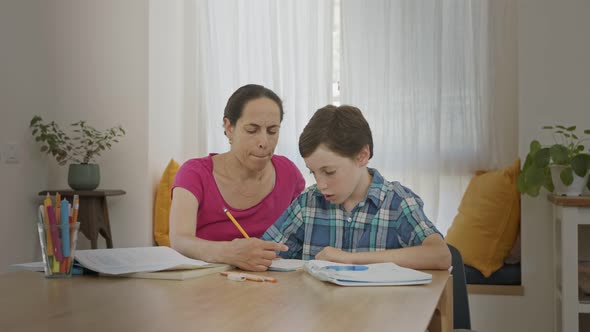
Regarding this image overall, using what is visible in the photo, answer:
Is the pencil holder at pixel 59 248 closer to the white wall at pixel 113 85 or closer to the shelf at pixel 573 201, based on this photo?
the shelf at pixel 573 201

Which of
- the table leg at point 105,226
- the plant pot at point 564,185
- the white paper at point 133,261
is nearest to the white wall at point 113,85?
the table leg at point 105,226

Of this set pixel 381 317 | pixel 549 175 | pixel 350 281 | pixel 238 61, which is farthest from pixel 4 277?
pixel 238 61

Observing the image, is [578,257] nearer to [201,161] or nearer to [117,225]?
[201,161]

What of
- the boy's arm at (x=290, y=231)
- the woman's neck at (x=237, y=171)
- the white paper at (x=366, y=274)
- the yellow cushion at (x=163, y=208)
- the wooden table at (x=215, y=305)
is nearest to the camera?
the wooden table at (x=215, y=305)

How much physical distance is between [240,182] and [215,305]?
1285 mm

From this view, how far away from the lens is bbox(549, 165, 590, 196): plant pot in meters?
3.28

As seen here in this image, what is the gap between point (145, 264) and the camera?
→ 5.78ft

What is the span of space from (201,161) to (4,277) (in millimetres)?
988

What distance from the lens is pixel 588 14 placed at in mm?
3482

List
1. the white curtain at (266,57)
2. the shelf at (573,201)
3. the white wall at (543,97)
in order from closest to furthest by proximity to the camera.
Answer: the shelf at (573,201), the white wall at (543,97), the white curtain at (266,57)

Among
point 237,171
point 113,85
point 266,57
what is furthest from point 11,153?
point 237,171

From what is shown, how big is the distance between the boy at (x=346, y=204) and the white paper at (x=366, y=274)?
0.21 metres

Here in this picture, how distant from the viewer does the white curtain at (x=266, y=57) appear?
4402 millimetres

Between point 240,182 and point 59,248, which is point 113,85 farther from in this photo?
point 59,248
